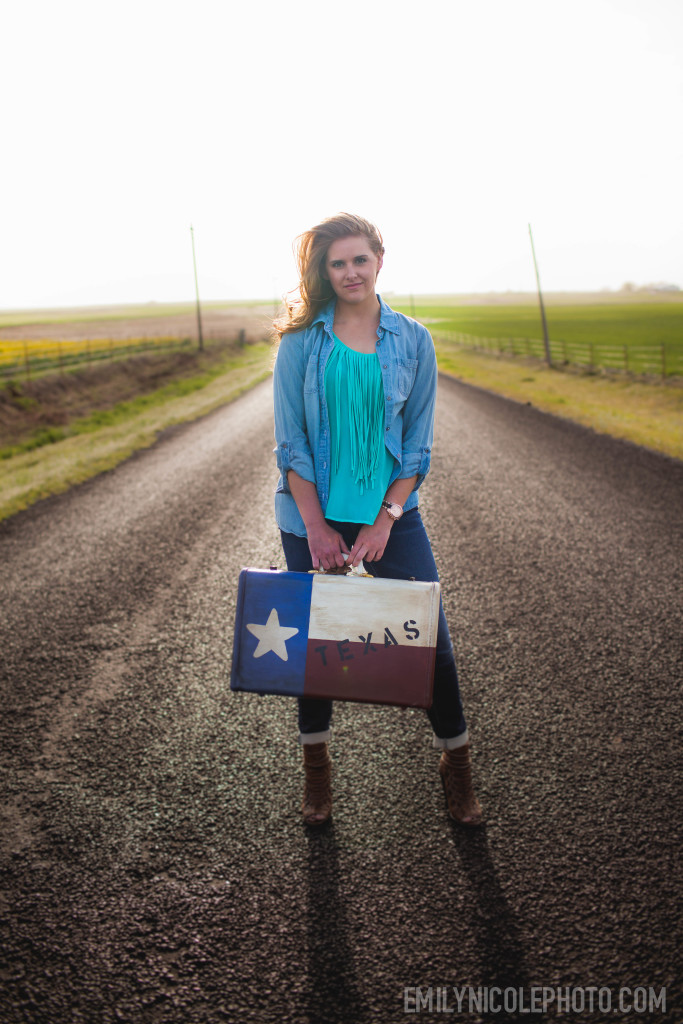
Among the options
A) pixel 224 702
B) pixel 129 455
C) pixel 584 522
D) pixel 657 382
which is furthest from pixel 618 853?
pixel 657 382

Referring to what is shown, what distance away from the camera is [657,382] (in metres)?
17.7

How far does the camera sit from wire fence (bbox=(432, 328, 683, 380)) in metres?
20.0

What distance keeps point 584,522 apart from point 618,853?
394 cm

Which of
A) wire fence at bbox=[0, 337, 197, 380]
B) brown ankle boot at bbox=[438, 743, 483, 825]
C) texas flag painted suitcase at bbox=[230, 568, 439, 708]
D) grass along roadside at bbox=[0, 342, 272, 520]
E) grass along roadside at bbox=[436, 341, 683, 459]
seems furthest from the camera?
wire fence at bbox=[0, 337, 197, 380]

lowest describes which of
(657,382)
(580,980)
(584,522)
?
(580,980)

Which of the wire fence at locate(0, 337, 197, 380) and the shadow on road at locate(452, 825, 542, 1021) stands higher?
the wire fence at locate(0, 337, 197, 380)

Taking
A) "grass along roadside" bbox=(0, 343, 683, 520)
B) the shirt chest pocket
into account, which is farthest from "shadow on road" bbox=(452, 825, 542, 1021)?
"grass along roadside" bbox=(0, 343, 683, 520)

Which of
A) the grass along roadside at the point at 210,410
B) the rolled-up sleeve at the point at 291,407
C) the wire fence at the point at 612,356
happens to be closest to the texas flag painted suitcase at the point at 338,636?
the rolled-up sleeve at the point at 291,407

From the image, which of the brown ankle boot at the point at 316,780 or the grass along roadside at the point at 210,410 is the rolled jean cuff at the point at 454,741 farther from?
the grass along roadside at the point at 210,410

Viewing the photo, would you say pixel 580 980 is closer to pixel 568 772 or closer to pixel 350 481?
pixel 568 772

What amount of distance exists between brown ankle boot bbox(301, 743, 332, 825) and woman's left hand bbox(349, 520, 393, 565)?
75 cm

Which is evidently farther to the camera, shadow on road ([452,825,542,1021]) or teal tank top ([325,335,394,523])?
teal tank top ([325,335,394,523])

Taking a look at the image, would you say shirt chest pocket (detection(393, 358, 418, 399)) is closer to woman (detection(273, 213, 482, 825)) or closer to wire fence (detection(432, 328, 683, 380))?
woman (detection(273, 213, 482, 825))

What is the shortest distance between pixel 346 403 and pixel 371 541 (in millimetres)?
442
